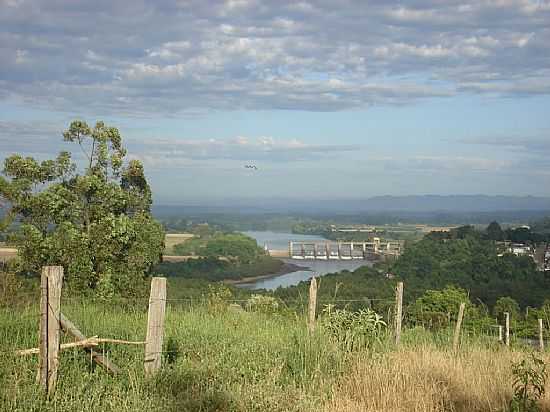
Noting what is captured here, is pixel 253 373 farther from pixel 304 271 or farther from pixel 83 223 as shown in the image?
pixel 304 271

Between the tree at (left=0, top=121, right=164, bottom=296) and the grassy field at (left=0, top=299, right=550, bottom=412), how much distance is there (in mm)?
5579

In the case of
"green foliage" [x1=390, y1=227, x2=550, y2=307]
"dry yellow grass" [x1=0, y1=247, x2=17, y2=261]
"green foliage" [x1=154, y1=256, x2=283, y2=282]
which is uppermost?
"dry yellow grass" [x1=0, y1=247, x2=17, y2=261]

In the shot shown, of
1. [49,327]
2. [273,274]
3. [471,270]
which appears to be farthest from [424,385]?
[273,274]

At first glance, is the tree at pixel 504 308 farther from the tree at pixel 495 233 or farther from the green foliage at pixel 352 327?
the tree at pixel 495 233

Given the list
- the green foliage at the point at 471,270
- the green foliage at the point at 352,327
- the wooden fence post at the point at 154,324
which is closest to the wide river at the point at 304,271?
the green foliage at the point at 471,270

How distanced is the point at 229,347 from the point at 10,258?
30.1 ft

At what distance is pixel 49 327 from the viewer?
20.4ft

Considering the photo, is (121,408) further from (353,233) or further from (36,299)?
(353,233)

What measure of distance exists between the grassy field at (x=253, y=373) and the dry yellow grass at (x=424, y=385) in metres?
0.01

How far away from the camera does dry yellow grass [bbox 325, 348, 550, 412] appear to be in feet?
21.6

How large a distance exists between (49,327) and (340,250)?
5455cm

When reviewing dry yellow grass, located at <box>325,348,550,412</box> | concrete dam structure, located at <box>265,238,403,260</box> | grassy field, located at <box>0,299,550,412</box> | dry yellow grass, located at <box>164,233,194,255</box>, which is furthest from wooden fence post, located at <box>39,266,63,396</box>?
concrete dam structure, located at <box>265,238,403,260</box>

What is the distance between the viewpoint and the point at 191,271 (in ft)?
117

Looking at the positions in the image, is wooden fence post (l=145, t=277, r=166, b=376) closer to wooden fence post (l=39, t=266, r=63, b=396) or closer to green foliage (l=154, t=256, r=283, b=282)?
wooden fence post (l=39, t=266, r=63, b=396)
